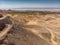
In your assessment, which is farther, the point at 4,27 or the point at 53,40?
the point at 53,40

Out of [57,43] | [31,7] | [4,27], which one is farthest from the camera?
[31,7]

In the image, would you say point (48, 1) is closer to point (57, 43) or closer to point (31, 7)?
point (31, 7)

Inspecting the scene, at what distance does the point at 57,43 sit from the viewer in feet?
13.0

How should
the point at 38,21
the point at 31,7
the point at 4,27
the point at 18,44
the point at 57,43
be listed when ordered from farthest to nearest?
the point at 31,7 < the point at 38,21 < the point at 57,43 < the point at 4,27 < the point at 18,44

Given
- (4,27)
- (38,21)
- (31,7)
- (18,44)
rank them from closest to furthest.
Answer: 1. (18,44)
2. (4,27)
3. (38,21)
4. (31,7)

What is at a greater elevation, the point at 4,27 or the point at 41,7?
the point at 4,27

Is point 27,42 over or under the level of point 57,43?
over

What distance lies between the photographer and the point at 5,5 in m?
8.83

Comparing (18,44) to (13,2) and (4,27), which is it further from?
(13,2)

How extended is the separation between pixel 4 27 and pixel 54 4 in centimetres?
571

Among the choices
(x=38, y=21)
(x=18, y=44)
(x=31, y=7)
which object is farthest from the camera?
(x=31, y=7)

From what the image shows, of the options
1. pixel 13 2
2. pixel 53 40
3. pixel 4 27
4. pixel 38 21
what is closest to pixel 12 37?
pixel 4 27

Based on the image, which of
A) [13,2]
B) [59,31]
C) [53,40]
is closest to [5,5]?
[13,2]

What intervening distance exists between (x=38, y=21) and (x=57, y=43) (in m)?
1.62
